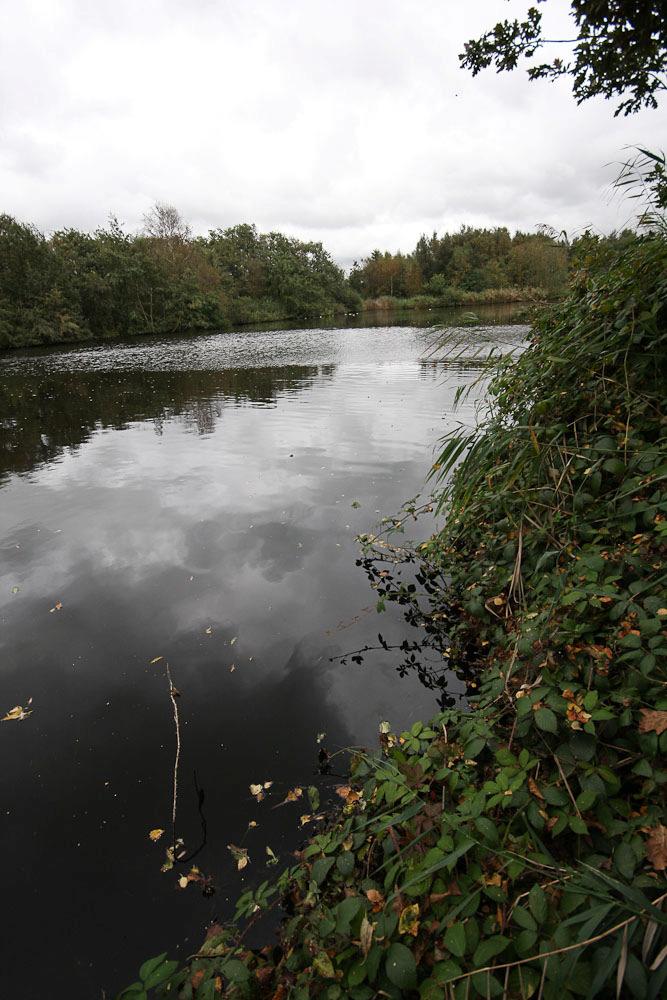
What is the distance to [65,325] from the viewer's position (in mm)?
36469

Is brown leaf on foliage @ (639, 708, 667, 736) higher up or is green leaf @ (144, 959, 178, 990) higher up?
brown leaf on foliage @ (639, 708, 667, 736)

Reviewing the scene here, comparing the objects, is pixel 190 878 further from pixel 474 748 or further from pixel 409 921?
pixel 474 748

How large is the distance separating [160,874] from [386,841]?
1.34 metres

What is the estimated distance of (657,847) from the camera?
4.85 feet

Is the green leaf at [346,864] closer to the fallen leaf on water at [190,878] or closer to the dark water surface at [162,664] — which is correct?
the dark water surface at [162,664]

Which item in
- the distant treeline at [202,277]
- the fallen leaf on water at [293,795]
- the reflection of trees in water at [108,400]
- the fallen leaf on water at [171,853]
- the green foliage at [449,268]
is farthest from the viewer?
the green foliage at [449,268]

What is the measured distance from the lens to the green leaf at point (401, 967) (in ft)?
4.69

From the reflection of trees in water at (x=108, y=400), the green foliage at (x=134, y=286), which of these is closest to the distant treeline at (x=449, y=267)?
the green foliage at (x=134, y=286)

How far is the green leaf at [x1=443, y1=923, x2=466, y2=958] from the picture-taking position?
140 centimetres

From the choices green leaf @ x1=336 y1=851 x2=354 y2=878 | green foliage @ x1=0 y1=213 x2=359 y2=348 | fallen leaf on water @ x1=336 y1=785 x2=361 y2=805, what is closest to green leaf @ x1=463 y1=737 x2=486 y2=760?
green leaf @ x1=336 y1=851 x2=354 y2=878

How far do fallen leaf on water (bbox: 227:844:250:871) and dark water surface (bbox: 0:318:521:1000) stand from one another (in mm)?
37

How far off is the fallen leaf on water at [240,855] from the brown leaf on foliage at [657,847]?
192 centimetres

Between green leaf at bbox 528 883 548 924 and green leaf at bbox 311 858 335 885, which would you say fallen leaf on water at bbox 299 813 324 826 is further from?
green leaf at bbox 528 883 548 924

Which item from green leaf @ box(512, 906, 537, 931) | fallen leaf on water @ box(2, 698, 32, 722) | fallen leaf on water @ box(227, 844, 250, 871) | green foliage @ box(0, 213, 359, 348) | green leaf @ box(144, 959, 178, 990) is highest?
green foliage @ box(0, 213, 359, 348)
